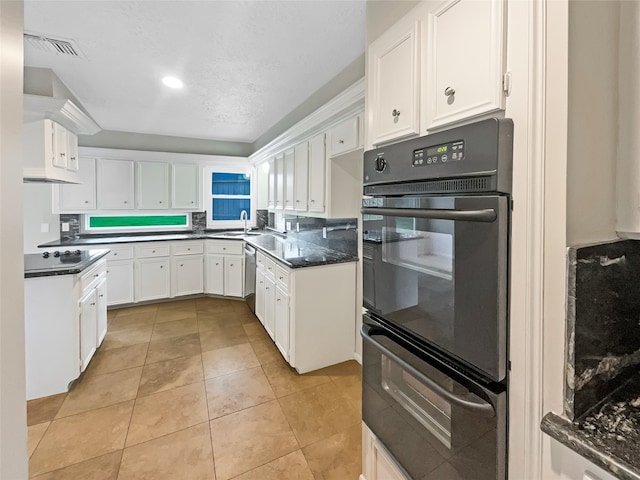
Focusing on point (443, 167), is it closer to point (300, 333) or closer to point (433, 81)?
point (433, 81)

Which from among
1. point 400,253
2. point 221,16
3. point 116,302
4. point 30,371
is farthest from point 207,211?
point 400,253

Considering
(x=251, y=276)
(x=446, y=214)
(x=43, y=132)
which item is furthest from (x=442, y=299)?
(x=43, y=132)

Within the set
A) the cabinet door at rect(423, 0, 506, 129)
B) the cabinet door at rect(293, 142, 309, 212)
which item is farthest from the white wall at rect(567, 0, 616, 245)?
the cabinet door at rect(293, 142, 309, 212)

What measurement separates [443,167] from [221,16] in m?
→ 1.84

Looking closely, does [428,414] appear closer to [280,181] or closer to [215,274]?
[280,181]

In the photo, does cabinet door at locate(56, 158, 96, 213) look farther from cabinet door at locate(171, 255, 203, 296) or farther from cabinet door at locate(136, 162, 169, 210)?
cabinet door at locate(171, 255, 203, 296)

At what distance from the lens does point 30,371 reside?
231 centimetres

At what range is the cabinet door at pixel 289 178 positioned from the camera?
11.8 ft

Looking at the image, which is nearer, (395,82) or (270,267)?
Result: (395,82)

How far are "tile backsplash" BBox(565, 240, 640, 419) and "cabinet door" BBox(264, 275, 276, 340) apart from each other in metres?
2.55

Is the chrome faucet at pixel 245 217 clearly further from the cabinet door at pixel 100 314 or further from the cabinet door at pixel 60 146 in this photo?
the cabinet door at pixel 60 146

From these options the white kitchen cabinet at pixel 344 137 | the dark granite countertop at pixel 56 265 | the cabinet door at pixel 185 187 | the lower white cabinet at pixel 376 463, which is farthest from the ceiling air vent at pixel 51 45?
the lower white cabinet at pixel 376 463

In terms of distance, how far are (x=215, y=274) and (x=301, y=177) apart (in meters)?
2.40

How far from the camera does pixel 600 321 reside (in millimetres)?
782
